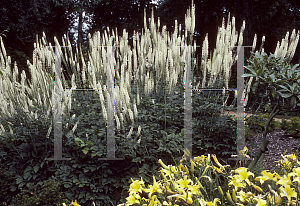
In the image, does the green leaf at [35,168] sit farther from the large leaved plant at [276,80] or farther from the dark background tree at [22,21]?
the dark background tree at [22,21]

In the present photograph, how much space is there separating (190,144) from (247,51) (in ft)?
19.8

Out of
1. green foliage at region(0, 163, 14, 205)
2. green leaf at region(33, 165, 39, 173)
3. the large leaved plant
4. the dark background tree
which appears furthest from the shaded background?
green foliage at region(0, 163, 14, 205)

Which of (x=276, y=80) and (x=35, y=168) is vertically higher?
(x=276, y=80)

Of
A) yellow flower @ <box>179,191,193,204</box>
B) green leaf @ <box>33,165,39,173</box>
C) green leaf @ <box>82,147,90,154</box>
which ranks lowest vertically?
green leaf @ <box>33,165,39,173</box>

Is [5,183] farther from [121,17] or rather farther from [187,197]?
[121,17]

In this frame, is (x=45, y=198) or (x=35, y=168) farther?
(x=35, y=168)

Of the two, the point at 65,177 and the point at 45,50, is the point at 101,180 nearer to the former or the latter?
the point at 65,177

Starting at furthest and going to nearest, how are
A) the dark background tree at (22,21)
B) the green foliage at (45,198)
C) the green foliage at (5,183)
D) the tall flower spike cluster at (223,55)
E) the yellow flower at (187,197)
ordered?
the dark background tree at (22,21)
the tall flower spike cluster at (223,55)
the green foliage at (5,183)
the green foliage at (45,198)
the yellow flower at (187,197)

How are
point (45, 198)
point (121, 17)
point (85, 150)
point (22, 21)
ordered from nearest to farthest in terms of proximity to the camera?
point (45, 198), point (85, 150), point (22, 21), point (121, 17)

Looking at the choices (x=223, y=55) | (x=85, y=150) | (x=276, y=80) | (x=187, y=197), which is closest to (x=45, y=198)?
(x=85, y=150)

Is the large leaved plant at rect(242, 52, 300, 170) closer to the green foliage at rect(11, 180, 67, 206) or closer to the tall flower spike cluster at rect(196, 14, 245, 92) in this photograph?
the tall flower spike cluster at rect(196, 14, 245, 92)

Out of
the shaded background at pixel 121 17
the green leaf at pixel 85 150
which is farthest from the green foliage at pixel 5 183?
the shaded background at pixel 121 17

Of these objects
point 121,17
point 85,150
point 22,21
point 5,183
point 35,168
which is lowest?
point 5,183

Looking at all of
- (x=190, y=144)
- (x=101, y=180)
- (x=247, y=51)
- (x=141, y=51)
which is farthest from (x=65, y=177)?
(x=247, y=51)
